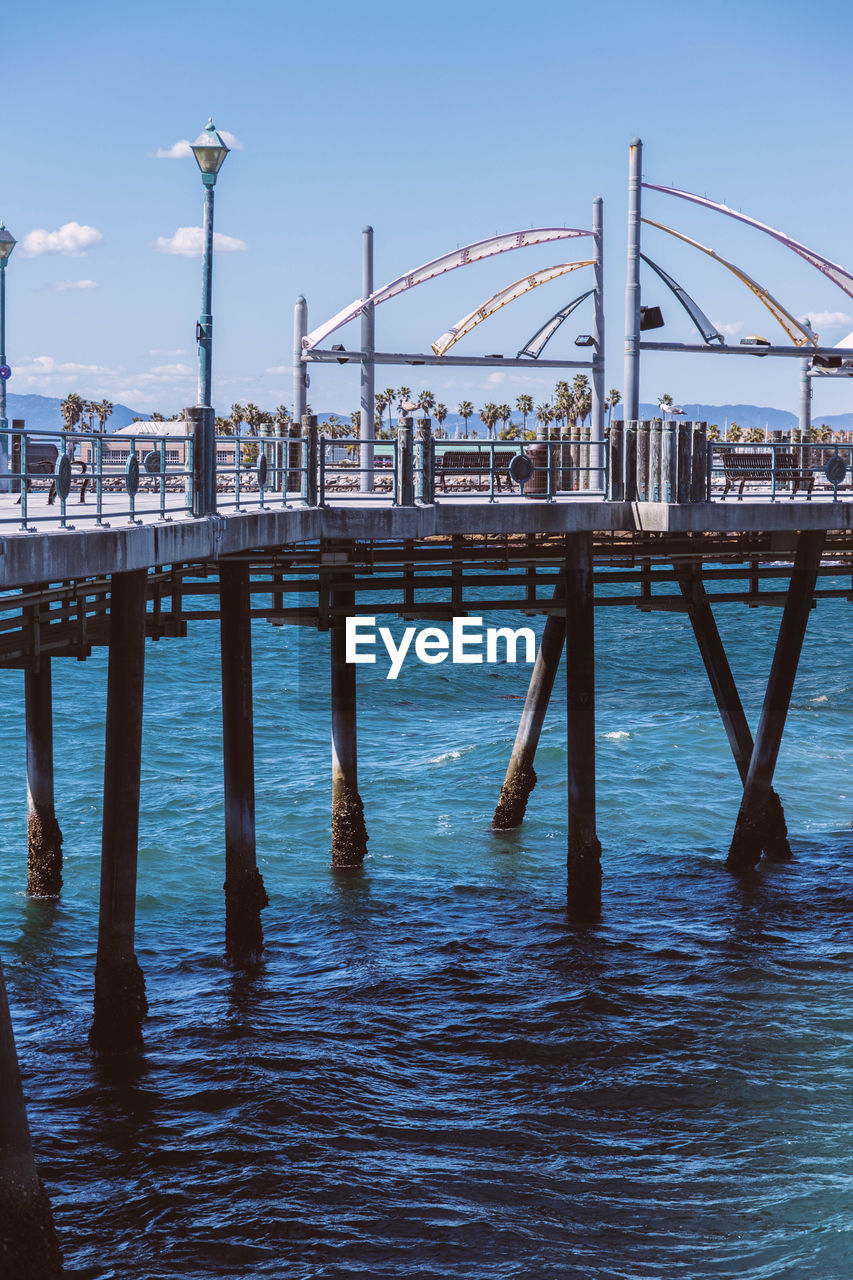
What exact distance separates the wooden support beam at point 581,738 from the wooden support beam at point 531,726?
280 centimetres

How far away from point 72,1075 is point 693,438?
1014cm

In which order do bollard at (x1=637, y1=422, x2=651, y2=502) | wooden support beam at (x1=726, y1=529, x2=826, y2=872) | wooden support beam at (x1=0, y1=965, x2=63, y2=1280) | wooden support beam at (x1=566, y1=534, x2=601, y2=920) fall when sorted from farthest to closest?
wooden support beam at (x1=726, y1=529, x2=826, y2=872) < bollard at (x1=637, y1=422, x2=651, y2=502) < wooden support beam at (x1=566, y1=534, x2=601, y2=920) < wooden support beam at (x1=0, y1=965, x2=63, y2=1280)

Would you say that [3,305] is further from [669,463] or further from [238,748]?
[669,463]

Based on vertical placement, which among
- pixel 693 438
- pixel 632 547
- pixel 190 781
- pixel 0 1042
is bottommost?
pixel 190 781

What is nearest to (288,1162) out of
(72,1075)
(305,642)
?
(72,1075)

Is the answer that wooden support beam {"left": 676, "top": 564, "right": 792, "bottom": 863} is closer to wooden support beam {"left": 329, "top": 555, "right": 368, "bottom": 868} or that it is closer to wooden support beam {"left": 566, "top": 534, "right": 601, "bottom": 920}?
wooden support beam {"left": 566, "top": 534, "right": 601, "bottom": 920}

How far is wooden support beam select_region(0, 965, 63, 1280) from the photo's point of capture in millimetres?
8273

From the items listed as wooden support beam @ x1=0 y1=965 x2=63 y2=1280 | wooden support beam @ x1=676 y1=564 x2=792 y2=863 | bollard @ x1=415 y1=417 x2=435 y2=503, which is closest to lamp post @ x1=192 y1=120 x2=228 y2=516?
bollard @ x1=415 y1=417 x2=435 y2=503

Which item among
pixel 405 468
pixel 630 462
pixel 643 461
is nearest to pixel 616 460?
pixel 630 462

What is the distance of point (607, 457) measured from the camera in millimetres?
17703

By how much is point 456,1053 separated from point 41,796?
7.38 meters

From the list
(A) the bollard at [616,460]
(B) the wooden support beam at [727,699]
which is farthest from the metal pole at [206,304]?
(B) the wooden support beam at [727,699]

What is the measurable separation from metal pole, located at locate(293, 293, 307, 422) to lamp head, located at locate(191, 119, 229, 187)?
5197mm

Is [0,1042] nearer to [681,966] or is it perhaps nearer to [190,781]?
[681,966]
